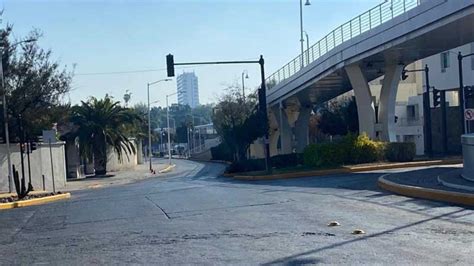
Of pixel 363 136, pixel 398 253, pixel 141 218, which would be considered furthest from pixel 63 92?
pixel 398 253

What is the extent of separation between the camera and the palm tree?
60.2 metres

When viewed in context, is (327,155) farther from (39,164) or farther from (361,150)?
(39,164)

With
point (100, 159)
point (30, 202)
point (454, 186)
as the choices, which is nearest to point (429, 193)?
point (454, 186)

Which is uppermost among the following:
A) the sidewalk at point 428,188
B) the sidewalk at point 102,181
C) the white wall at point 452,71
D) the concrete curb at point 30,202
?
the white wall at point 452,71

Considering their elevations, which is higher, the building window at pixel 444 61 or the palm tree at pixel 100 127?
the building window at pixel 444 61

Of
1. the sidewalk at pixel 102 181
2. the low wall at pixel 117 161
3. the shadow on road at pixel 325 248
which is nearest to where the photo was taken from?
the shadow on road at pixel 325 248

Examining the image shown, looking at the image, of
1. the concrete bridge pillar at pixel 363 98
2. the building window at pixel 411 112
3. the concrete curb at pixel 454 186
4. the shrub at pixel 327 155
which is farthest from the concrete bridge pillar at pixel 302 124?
the concrete curb at pixel 454 186

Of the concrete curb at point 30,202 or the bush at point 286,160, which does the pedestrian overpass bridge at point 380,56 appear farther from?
the concrete curb at point 30,202

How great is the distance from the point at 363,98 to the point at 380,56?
5.05 meters

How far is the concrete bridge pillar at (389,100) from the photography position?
1740 inches

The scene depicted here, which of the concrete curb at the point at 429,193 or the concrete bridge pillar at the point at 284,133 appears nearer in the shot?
the concrete curb at the point at 429,193

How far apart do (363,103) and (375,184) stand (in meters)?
21.1

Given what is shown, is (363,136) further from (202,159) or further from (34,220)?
(202,159)

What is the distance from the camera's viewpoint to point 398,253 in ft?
32.9
